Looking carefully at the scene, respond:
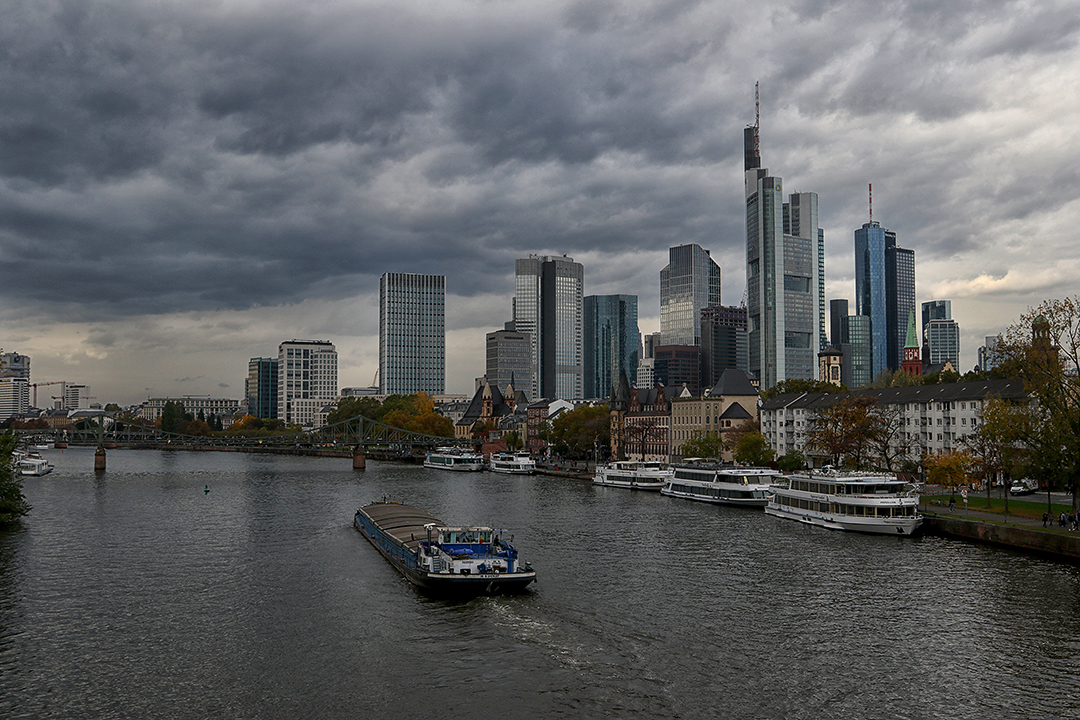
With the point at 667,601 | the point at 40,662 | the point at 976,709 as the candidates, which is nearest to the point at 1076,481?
the point at 667,601

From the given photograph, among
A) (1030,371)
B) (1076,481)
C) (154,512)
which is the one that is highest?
(1030,371)

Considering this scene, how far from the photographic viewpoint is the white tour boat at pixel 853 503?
83.0 m

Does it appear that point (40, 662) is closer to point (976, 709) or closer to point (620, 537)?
point (976, 709)

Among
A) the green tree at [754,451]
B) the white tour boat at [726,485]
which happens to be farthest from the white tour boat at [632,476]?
the green tree at [754,451]

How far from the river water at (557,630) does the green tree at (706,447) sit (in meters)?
78.0

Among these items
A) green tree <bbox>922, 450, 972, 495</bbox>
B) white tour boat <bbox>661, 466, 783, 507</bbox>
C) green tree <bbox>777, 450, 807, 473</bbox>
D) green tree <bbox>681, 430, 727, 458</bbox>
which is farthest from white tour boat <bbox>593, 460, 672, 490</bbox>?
green tree <bbox>922, 450, 972, 495</bbox>

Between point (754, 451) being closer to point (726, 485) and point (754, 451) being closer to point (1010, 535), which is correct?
point (726, 485)

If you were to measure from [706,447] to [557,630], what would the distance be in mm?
121313

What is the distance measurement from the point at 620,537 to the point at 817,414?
282 feet

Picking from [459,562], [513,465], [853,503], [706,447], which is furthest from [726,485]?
[513,465]

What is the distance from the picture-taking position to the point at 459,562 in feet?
182

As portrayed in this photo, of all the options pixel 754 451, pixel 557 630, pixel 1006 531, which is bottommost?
pixel 557 630

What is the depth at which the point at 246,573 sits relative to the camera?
2549 inches

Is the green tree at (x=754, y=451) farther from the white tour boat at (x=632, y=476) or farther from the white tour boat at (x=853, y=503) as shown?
the white tour boat at (x=853, y=503)
